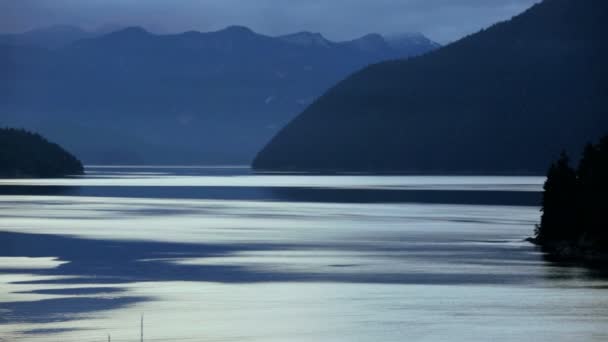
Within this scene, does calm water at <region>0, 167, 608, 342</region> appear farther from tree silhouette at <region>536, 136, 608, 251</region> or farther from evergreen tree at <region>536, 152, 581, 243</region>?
tree silhouette at <region>536, 136, 608, 251</region>

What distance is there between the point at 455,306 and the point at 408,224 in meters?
58.3

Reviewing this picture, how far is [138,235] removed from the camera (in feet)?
316

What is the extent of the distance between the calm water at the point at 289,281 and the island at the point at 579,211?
2.10 meters

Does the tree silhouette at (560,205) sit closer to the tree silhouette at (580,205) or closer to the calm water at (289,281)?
the tree silhouette at (580,205)

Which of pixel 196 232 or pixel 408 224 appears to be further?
pixel 408 224

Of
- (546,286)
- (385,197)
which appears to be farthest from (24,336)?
(385,197)

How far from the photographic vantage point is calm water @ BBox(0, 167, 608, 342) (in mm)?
47906

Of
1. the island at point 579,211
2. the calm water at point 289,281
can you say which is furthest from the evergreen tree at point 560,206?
the calm water at point 289,281

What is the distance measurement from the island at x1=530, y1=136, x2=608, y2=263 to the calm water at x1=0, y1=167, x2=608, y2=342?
6.90 ft

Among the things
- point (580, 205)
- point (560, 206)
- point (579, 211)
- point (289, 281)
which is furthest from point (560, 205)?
point (289, 281)

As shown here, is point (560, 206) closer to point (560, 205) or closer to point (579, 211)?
point (560, 205)

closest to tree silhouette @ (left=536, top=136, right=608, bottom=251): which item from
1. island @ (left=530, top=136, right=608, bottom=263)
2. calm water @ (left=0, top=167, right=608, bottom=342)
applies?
island @ (left=530, top=136, right=608, bottom=263)

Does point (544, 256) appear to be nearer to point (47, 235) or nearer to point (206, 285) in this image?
point (206, 285)

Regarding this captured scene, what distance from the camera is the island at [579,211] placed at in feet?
250
